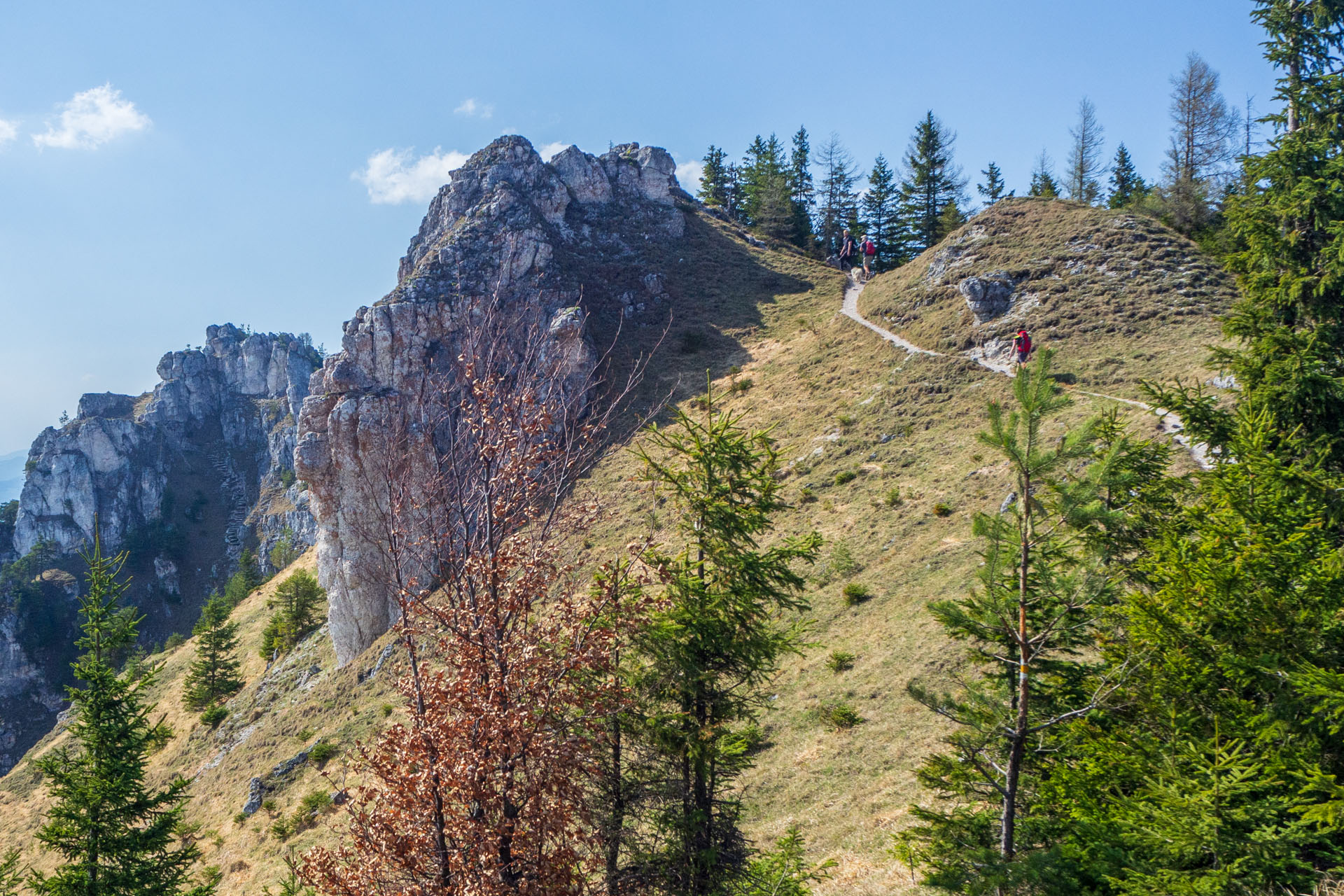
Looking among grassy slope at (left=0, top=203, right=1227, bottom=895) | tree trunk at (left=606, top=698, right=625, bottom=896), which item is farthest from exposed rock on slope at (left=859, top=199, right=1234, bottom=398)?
tree trunk at (left=606, top=698, right=625, bottom=896)

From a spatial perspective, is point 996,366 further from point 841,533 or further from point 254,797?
point 254,797

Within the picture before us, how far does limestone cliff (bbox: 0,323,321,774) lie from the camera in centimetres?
9575

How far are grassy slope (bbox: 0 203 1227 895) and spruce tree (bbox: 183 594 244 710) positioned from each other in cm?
149

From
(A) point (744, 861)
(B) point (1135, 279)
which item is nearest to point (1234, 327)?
(A) point (744, 861)

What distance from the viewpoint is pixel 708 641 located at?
30.3 feet

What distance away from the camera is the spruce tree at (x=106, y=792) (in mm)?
12445

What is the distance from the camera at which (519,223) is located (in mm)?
60906

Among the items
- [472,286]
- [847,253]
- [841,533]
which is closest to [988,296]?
[841,533]

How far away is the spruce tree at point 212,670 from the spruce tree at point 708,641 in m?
50.8

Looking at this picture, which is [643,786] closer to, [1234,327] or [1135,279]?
[1234,327]

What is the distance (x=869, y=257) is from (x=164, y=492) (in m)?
142

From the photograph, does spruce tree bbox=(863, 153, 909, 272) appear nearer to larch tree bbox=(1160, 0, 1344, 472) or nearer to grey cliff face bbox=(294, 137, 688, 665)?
grey cliff face bbox=(294, 137, 688, 665)

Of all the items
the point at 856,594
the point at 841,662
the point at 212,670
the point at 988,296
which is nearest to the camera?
the point at 841,662

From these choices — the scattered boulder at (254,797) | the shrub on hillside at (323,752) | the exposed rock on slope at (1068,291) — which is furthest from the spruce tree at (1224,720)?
the scattered boulder at (254,797)
